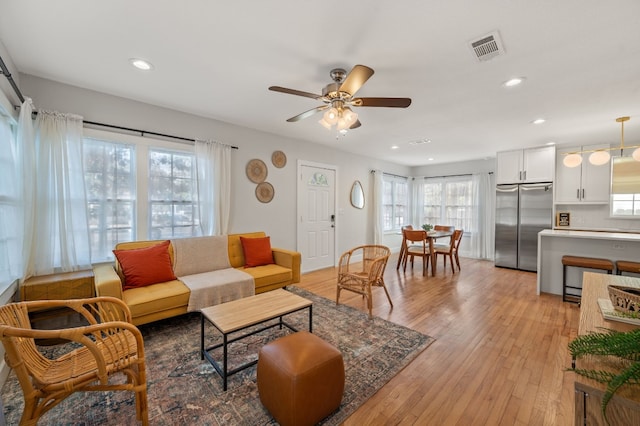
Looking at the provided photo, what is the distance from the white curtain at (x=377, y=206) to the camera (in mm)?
6320

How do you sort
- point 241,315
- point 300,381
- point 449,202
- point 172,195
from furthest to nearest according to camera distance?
point 449,202, point 172,195, point 241,315, point 300,381

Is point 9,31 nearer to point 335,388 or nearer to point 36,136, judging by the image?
point 36,136

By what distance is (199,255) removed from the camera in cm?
326

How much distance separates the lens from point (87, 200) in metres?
2.78

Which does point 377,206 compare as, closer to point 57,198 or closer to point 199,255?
point 199,255

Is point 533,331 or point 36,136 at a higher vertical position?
point 36,136

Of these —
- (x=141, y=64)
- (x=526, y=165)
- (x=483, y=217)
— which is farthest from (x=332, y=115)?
(x=483, y=217)

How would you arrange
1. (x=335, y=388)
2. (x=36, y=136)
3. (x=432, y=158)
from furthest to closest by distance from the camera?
1. (x=432, y=158)
2. (x=36, y=136)
3. (x=335, y=388)

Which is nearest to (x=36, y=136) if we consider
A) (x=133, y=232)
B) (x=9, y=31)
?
(x=9, y=31)

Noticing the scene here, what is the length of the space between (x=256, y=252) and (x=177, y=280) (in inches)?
40.0

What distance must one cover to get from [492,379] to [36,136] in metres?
4.51

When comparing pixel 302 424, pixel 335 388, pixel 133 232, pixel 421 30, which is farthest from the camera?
pixel 133 232

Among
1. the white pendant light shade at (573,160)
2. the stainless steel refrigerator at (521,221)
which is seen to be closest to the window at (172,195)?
the white pendant light shade at (573,160)

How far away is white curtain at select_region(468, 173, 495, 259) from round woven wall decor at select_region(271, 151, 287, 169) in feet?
15.7
